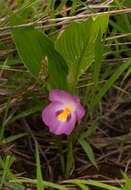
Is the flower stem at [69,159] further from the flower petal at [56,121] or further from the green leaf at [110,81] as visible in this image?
the green leaf at [110,81]

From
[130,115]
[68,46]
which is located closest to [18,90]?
[68,46]

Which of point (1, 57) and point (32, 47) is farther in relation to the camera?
point (1, 57)

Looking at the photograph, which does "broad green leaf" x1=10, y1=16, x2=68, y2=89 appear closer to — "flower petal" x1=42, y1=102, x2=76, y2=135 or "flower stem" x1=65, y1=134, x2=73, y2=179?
"flower petal" x1=42, y1=102, x2=76, y2=135

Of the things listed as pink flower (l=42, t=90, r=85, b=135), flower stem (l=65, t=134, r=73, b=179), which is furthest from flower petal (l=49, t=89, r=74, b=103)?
flower stem (l=65, t=134, r=73, b=179)

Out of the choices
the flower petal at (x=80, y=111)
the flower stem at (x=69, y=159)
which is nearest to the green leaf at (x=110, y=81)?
the flower petal at (x=80, y=111)

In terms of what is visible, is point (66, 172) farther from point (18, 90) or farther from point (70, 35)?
point (70, 35)

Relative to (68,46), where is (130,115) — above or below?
below

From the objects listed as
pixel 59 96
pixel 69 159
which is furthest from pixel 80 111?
pixel 69 159
